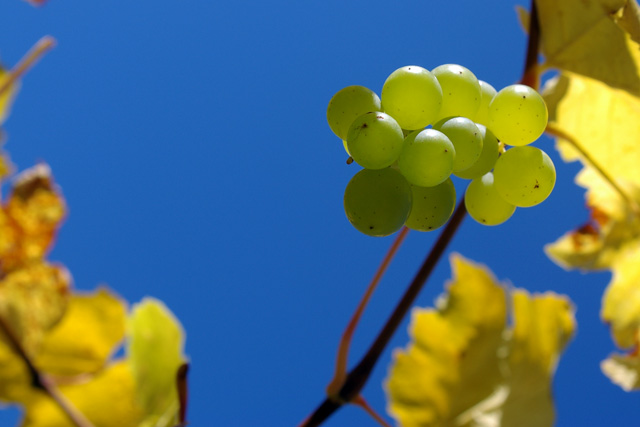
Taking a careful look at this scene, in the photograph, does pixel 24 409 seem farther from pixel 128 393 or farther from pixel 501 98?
pixel 501 98

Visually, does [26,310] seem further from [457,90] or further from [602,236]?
[602,236]

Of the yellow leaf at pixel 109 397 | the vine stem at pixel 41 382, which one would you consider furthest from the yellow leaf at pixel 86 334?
the vine stem at pixel 41 382

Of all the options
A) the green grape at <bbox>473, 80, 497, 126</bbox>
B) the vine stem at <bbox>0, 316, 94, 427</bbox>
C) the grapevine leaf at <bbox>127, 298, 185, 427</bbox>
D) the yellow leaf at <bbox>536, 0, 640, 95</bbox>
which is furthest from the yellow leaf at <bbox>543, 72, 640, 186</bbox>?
the vine stem at <bbox>0, 316, 94, 427</bbox>

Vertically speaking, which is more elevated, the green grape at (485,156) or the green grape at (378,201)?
the green grape at (485,156)

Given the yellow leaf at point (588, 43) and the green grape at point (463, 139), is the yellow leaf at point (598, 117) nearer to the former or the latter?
the yellow leaf at point (588, 43)

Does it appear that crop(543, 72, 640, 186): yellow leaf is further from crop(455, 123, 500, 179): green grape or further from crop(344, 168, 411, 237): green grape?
crop(344, 168, 411, 237): green grape

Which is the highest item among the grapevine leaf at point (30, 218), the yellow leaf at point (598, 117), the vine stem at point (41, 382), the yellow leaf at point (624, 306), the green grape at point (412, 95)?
the yellow leaf at point (598, 117)
